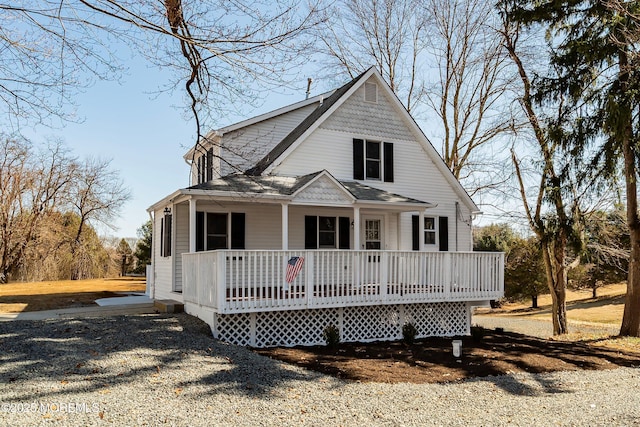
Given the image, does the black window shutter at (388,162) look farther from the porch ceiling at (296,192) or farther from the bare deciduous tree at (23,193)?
the bare deciduous tree at (23,193)

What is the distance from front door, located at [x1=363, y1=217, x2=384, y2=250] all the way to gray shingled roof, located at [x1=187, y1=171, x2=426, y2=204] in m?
1.13

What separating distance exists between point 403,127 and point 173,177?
8507 mm

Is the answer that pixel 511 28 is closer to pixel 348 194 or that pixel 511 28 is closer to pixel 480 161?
pixel 480 161

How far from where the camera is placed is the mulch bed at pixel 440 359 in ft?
28.3

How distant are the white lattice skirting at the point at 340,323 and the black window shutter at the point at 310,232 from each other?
308cm

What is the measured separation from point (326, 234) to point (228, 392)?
8.59 metres

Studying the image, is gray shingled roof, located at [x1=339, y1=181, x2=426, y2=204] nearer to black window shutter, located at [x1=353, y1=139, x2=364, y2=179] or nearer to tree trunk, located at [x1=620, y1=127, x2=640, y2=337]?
black window shutter, located at [x1=353, y1=139, x2=364, y2=179]

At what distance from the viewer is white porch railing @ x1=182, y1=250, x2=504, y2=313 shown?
33.4ft

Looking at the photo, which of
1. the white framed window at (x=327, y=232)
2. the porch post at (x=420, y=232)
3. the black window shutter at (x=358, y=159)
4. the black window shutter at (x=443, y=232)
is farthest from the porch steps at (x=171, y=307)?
the black window shutter at (x=443, y=232)

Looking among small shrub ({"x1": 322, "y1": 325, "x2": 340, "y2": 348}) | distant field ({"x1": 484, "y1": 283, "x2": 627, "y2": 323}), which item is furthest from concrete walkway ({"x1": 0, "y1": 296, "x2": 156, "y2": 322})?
distant field ({"x1": 484, "y1": 283, "x2": 627, "y2": 323})

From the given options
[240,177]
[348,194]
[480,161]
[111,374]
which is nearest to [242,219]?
[240,177]

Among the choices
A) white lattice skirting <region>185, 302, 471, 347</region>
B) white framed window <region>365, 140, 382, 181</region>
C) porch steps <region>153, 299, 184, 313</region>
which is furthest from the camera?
white framed window <region>365, 140, 382, 181</region>

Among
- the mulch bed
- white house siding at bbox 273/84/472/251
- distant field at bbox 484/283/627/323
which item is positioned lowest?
distant field at bbox 484/283/627/323

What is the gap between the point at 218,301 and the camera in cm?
990
